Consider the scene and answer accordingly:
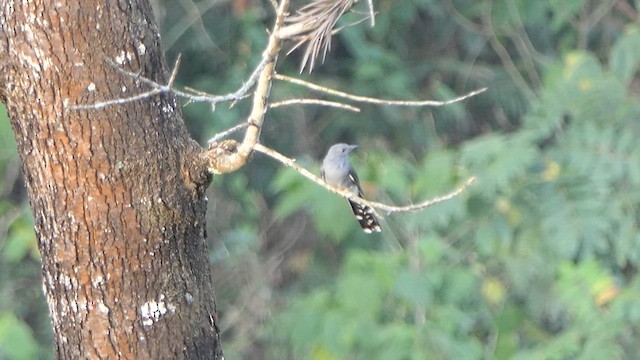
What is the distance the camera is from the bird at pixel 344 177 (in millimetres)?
4688

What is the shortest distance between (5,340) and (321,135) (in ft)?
9.78

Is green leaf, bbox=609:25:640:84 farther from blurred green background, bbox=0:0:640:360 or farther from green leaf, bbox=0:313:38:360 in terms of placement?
green leaf, bbox=0:313:38:360

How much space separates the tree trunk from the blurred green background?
10.2 ft

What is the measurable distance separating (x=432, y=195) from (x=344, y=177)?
2.90 ft

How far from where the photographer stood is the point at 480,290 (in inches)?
249

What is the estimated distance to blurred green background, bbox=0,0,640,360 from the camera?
18.6ft

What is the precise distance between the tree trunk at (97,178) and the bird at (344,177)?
7.44 ft

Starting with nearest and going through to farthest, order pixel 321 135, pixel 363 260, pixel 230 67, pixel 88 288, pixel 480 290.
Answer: pixel 88 288
pixel 363 260
pixel 480 290
pixel 230 67
pixel 321 135

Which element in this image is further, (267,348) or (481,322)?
(267,348)

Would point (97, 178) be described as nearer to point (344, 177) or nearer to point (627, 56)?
point (344, 177)

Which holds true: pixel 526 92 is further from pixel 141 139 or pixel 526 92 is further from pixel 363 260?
pixel 141 139

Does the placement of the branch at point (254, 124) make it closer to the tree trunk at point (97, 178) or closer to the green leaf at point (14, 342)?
the tree trunk at point (97, 178)

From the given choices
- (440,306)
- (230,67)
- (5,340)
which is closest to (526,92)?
(230,67)

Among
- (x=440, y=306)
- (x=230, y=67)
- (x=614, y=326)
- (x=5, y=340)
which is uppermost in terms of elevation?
(x=230, y=67)
